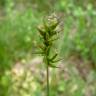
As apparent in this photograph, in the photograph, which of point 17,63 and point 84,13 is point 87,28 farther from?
point 17,63

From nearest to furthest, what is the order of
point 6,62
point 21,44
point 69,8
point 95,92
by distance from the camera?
point 95,92 < point 6,62 < point 21,44 < point 69,8

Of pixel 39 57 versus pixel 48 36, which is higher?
pixel 48 36

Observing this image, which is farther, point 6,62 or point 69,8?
point 69,8

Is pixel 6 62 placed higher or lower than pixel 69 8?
lower

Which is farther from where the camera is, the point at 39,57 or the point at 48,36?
the point at 39,57

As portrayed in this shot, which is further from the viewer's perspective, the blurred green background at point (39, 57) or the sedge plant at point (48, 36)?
the blurred green background at point (39, 57)

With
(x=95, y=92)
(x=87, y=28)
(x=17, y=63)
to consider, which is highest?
(x=87, y=28)

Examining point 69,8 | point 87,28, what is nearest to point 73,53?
point 87,28

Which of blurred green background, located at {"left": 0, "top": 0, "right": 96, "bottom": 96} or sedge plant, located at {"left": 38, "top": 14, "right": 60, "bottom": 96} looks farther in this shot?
blurred green background, located at {"left": 0, "top": 0, "right": 96, "bottom": 96}
